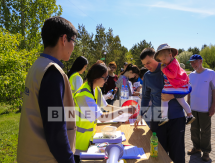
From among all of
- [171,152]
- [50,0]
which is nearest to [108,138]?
[171,152]

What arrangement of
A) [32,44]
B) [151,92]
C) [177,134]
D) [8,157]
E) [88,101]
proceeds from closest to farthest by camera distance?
[88,101] → [177,134] → [151,92] → [8,157] → [32,44]

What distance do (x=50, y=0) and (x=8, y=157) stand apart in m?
9.73

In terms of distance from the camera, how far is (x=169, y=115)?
218 cm

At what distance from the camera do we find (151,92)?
246 cm

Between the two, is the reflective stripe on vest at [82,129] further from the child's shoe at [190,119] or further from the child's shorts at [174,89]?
the child's shoe at [190,119]

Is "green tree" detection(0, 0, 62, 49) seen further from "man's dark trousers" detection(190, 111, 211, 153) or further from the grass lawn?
"man's dark trousers" detection(190, 111, 211, 153)

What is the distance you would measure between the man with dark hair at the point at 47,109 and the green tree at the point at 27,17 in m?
9.88

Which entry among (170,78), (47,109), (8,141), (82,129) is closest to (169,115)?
(170,78)

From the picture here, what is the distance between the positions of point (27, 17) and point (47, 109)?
→ 444 inches

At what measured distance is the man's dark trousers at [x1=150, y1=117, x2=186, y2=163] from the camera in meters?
2.10

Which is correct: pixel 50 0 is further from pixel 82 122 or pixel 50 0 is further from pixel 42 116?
pixel 42 116

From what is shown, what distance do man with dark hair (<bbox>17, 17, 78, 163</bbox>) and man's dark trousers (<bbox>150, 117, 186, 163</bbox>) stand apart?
63.2 inches

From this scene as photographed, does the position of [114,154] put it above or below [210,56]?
below

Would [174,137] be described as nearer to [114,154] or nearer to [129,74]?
[114,154]
